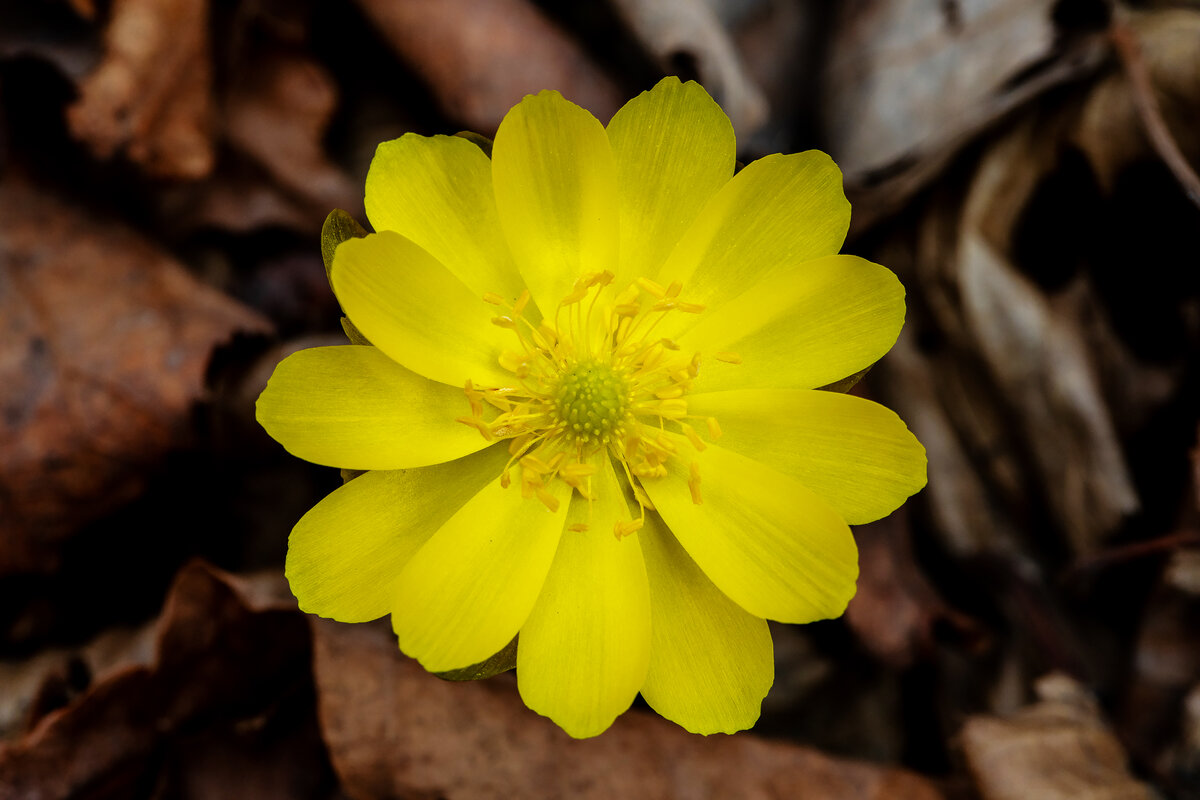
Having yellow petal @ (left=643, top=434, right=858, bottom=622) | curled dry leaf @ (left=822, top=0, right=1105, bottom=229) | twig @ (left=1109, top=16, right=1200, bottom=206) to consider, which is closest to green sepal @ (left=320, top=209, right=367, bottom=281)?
yellow petal @ (left=643, top=434, right=858, bottom=622)

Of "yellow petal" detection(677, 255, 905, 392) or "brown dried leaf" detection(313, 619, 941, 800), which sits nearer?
"yellow petal" detection(677, 255, 905, 392)

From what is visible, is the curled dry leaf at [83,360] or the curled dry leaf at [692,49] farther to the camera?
the curled dry leaf at [692,49]

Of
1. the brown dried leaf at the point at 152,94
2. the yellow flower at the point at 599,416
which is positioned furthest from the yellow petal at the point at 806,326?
the brown dried leaf at the point at 152,94

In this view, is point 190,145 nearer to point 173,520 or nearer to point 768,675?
point 173,520

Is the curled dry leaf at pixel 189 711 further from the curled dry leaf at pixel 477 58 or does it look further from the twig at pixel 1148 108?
the twig at pixel 1148 108

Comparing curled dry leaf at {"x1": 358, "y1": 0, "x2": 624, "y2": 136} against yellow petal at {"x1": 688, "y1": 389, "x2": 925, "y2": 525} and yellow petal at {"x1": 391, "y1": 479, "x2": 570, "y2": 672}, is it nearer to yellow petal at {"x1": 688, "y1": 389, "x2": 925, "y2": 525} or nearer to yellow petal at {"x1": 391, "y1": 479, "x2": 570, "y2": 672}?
yellow petal at {"x1": 688, "y1": 389, "x2": 925, "y2": 525}

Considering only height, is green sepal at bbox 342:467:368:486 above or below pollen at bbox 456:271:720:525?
above

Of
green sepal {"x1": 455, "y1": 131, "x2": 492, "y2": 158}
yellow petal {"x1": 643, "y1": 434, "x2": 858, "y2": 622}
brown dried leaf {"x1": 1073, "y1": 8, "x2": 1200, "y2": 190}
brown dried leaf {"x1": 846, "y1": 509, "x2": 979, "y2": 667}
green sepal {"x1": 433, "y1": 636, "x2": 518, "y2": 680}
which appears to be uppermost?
green sepal {"x1": 455, "y1": 131, "x2": 492, "y2": 158}
